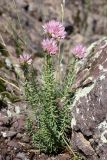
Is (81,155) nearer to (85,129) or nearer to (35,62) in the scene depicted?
(85,129)

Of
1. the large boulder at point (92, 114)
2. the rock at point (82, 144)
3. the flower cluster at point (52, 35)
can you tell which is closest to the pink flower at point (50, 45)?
the flower cluster at point (52, 35)

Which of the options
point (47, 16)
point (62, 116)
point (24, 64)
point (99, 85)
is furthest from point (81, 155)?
point (47, 16)

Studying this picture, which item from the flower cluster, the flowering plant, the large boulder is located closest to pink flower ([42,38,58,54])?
the flower cluster

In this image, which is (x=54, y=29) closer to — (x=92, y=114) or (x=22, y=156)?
(x=92, y=114)

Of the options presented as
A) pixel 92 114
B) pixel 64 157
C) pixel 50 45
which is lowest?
pixel 64 157

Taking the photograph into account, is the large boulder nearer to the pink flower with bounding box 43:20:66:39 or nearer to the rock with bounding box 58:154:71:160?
the rock with bounding box 58:154:71:160

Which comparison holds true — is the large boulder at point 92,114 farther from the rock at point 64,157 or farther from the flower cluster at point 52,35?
the flower cluster at point 52,35

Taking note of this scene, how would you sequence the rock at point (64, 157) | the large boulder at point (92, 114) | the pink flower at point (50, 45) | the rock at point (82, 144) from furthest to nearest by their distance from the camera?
the rock at point (64, 157) → the rock at point (82, 144) → the large boulder at point (92, 114) → the pink flower at point (50, 45)

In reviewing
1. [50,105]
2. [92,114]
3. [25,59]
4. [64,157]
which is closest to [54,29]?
[25,59]
